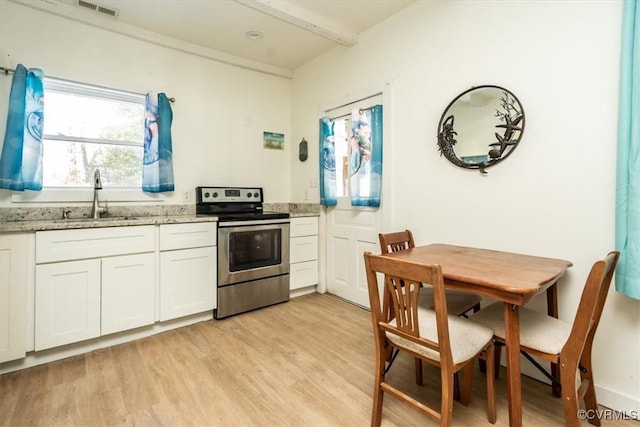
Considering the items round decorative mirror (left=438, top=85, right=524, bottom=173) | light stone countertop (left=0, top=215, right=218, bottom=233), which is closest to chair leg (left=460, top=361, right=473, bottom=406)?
round decorative mirror (left=438, top=85, right=524, bottom=173)

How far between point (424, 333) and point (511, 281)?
0.44 m

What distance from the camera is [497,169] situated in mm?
2115

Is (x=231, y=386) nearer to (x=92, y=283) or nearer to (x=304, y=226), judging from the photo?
(x=92, y=283)

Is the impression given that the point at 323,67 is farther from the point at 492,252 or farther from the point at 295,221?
the point at 492,252

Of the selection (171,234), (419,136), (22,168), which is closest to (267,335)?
(171,234)

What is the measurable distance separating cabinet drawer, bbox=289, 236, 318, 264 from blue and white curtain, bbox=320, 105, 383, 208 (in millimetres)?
469

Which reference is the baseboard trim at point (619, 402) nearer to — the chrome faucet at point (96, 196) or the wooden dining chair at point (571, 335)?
the wooden dining chair at point (571, 335)

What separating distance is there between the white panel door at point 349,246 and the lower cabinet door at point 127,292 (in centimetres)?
179

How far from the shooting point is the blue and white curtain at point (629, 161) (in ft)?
4.91

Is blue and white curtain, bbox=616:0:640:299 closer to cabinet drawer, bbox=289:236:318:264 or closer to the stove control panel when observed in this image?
cabinet drawer, bbox=289:236:318:264

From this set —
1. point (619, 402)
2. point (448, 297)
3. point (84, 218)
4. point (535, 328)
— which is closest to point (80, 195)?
point (84, 218)

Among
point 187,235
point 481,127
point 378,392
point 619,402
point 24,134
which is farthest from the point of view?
point 187,235

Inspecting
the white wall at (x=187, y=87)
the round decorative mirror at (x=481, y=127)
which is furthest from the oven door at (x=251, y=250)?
the round decorative mirror at (x=481, y=127)

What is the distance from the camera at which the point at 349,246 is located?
11.0 feet
